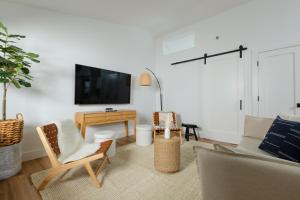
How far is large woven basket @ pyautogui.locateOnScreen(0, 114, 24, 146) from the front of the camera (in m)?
1.94

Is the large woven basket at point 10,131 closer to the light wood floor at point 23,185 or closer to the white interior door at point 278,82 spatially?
the light wood floor at point 23,185

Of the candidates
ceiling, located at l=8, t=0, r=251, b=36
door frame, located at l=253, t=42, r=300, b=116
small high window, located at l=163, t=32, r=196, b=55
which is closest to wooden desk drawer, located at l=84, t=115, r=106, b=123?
ceiling, located at l=8, t=0, r=251, b=36

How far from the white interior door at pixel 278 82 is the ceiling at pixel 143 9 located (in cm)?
133

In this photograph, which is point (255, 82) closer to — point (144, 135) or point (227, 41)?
point (227, 41)

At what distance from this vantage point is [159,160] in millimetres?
2033

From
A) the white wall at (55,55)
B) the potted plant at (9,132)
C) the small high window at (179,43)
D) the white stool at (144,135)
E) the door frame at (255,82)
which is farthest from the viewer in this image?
the small high window at (179,43)

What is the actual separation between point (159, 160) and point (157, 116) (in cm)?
176

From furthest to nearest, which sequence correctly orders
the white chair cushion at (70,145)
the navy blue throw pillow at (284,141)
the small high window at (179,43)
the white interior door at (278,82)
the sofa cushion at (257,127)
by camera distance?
the small high window at (179,43), the white interior door at (278,82), the sofa cushion at (257,127), the white chair cushion at (70,145), the navy blue throw pillow at (284,141)

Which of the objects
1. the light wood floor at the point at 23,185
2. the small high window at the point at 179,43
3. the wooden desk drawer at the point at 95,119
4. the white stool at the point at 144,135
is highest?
the small high window at the point at 179,43

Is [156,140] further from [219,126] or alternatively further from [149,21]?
[149,21]

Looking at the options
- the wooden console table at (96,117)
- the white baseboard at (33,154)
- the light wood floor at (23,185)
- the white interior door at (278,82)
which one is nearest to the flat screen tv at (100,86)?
the wooden console table at (96,117)

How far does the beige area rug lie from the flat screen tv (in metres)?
1.55

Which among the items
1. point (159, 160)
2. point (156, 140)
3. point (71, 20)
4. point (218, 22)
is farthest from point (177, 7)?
point (159, 160)

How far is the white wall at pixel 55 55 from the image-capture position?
8.46ft
